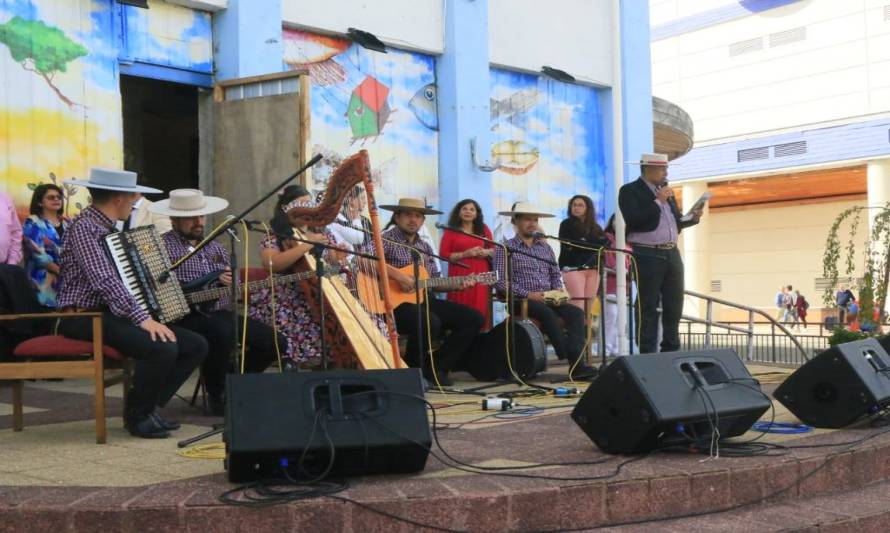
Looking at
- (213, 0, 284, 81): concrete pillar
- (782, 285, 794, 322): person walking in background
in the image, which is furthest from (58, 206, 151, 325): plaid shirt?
(782, 285, 794, 322): person walking in background

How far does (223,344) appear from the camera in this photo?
5.92 metres

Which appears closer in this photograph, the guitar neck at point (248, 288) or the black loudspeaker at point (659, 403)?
the black loudspeaker at point (659, 403)

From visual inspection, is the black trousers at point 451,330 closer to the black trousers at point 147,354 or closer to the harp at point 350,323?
the harp at point 350,323

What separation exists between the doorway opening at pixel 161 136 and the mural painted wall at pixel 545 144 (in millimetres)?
3564

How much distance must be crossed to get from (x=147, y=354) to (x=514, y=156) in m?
6.98

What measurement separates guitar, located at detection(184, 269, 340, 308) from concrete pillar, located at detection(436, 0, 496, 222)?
4.51 meters

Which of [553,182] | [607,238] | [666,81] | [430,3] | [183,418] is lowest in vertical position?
[183,418]

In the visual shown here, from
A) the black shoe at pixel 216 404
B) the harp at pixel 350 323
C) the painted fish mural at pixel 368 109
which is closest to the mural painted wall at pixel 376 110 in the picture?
the painted fish mural at pixel 368 109

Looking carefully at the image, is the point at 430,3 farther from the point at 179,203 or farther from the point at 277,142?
the point at 179,203

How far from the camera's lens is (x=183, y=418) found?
19.5 feet

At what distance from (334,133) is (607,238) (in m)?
2.72

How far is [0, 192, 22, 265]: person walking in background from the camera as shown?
7.29 meters

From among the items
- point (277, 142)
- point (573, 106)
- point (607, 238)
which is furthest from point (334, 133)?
point (573, 106)

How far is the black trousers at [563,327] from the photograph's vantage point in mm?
8305
